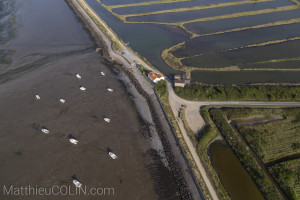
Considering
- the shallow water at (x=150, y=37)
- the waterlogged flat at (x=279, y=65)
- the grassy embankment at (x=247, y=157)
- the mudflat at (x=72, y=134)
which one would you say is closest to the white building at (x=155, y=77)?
the shallow water at (x=150, y=37)

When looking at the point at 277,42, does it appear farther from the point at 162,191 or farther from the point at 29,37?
the point at 29,37

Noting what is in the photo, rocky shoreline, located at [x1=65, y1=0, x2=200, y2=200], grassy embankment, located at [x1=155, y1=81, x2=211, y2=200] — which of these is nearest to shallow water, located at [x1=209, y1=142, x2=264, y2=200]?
grassy embankment, located at [x1=155, y1=81, x2=211, y2=200]

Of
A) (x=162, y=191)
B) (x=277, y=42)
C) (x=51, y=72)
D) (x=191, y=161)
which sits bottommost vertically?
(x=162, y=191)

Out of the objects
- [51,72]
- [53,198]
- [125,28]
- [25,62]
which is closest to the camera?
[53,198]

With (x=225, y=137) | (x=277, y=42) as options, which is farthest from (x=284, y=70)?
(x=225, y=137)

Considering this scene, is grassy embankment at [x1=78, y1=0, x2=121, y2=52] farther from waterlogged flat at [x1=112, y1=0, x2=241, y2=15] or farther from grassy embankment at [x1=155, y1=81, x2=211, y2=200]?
grassy embankment at [x1=155, y1=81, x2=211, y2=200]

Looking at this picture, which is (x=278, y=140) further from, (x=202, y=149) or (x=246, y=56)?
(x=246, y=56)
